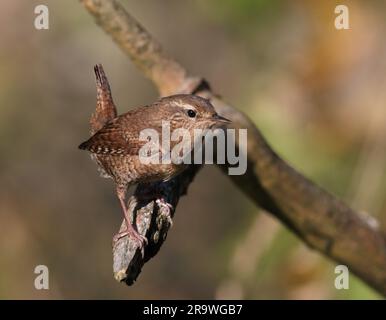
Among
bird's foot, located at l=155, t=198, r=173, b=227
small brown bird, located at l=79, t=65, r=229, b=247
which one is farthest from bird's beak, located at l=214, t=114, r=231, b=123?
bird's foot, located at l=155, t=198, r=173, b=227

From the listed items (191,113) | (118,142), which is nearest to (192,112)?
(191,113)

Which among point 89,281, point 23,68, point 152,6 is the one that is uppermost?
point 152,6

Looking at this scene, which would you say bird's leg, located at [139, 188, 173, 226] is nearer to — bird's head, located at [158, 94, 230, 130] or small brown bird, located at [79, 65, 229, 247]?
small brown bird, located at [79, 65, 229, 247]

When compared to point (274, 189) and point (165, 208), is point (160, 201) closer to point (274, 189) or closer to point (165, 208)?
point (165, 208)

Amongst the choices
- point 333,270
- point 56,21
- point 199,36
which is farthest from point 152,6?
point 333,270
